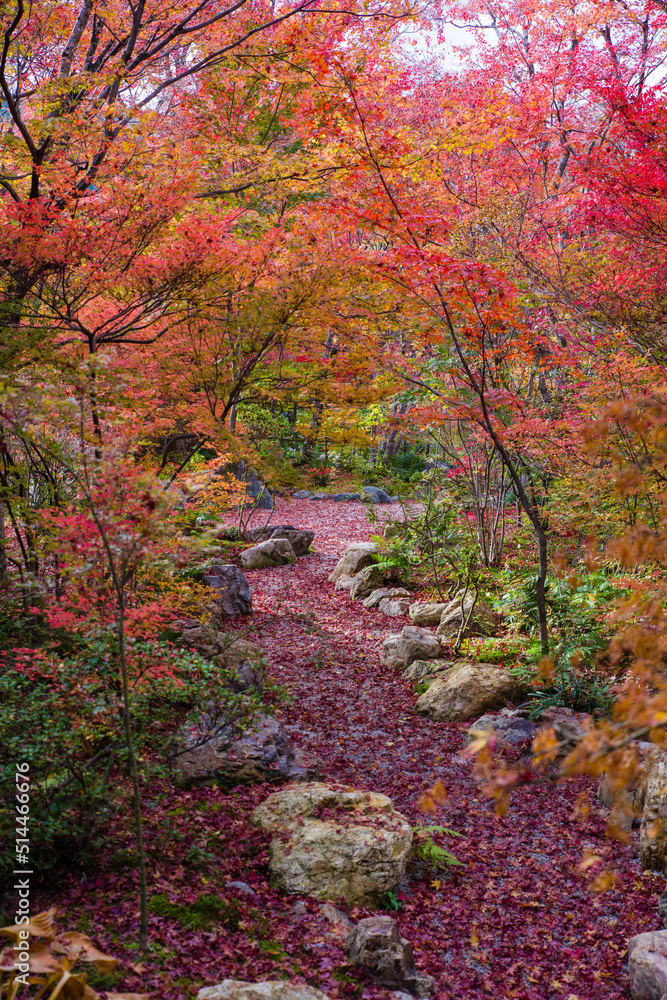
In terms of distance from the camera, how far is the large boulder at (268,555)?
12.3 metres

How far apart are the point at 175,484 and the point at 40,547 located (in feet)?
4.51

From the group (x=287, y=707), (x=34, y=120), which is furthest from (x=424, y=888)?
(x=34, y=120)

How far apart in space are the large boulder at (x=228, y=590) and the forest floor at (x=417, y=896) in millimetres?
3012

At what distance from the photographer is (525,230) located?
9438mm

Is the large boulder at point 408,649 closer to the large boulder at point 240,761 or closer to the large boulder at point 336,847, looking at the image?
the large boulder at point 240,761

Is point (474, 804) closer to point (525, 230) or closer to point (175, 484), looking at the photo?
point (175, 484)

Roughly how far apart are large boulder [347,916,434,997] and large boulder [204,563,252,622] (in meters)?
5.64

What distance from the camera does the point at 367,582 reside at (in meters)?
10.8

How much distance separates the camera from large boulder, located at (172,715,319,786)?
4746 mm

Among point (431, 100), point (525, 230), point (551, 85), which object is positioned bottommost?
point (525, 230)

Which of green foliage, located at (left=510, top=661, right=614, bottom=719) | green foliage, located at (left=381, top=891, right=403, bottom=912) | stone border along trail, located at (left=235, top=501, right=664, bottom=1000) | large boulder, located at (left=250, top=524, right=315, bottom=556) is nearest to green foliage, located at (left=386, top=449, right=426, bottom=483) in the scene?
large boulder, located at (left=250, top=524, right=315, bottom=556)

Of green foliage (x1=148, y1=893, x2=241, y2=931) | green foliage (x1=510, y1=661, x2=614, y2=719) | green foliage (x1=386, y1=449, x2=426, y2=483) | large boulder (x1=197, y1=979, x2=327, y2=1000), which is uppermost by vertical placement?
green foliage (x1=386, y1=449, x2=426, y2=483)

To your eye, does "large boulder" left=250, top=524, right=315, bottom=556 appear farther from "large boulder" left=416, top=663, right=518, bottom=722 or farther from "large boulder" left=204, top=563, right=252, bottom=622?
"large boulder" left=416, top=663, right=518, bottom=722

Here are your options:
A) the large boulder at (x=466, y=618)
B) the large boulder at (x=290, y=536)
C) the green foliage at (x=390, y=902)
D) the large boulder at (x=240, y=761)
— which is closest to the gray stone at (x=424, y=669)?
the large boulder at (x=466, y=618)
